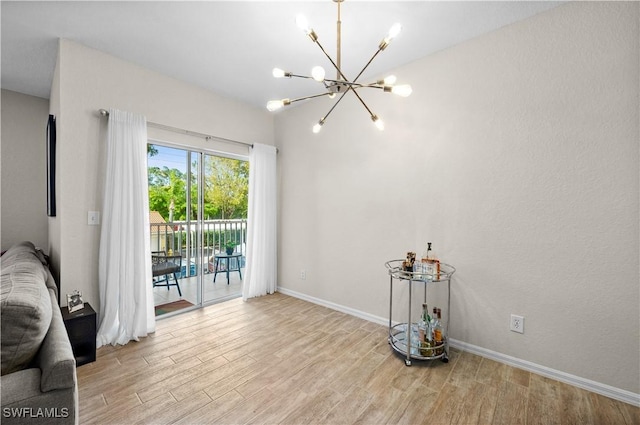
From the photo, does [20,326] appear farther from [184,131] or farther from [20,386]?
[184,131]

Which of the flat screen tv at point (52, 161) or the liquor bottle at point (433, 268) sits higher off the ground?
the flat screen tv at point (52, 161)

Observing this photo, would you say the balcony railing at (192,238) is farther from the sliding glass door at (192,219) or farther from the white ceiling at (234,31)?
the white ceiling at (234,31)

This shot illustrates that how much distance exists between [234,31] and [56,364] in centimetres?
246

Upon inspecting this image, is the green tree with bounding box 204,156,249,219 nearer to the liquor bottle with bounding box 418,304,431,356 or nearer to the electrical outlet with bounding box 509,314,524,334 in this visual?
the liquor bottle with bounding box 418,304,431,356

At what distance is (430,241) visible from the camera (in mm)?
2621

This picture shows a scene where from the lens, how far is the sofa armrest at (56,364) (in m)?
1.02

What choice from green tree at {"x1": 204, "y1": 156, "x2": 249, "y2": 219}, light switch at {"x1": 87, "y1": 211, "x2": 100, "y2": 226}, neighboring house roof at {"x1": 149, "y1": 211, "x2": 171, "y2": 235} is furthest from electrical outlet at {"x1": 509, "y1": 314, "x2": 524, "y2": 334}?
light switch at {"x1": 87, "y1": 211, "x2": 100, "y2": 226}

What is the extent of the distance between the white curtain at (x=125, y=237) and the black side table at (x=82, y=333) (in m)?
0.27

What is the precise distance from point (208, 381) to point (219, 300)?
173 centimetres

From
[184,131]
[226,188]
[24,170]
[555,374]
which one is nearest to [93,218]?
[184,131]

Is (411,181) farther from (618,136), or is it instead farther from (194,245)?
(194,245)

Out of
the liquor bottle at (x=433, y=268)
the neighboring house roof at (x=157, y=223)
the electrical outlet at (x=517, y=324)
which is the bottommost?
the electrical outlet at (x=517, y=324)

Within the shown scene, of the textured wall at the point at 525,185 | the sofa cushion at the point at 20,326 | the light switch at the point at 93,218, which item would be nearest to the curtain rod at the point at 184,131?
the light switch at the point at 93,218

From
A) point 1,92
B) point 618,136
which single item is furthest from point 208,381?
point 1,92
